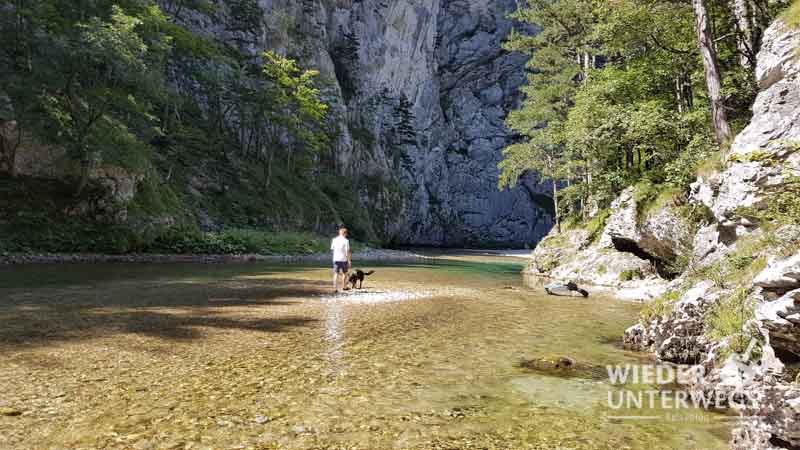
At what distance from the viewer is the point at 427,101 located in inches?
3039

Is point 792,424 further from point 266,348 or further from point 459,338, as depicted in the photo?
point 266,348

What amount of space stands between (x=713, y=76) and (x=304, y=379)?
528 inches

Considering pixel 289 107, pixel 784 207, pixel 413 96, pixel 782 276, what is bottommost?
pixel 782 276

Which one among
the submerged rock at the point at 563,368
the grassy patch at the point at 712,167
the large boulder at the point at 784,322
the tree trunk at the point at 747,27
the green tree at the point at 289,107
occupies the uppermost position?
the green tree at the point at 289,107

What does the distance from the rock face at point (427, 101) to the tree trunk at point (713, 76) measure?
47129 mm

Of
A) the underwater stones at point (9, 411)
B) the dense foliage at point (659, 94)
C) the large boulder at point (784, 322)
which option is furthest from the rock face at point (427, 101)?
the large boulder at point (784, 322)

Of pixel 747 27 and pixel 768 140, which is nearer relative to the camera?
pixel 768 140

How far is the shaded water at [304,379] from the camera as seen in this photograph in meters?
3.94

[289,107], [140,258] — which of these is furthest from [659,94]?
[289,107]

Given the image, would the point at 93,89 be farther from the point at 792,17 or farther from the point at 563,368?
the point at 792,17

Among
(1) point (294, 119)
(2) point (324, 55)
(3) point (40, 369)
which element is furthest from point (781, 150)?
(2) point (324, 55)

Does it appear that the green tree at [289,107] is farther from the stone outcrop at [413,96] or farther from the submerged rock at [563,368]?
the submerged rock at [563,368]

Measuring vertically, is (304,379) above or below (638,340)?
above

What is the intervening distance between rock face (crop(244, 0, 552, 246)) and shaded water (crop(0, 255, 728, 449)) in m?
49.3
